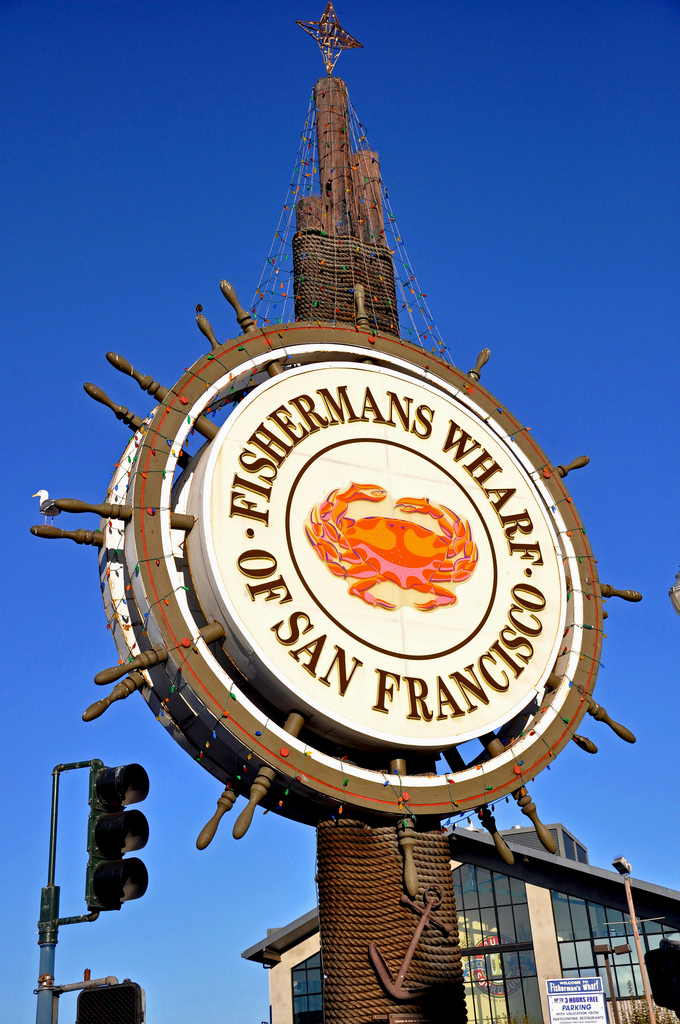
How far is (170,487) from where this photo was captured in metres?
9.70

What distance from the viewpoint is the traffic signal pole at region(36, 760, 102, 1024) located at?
5742 millimetres

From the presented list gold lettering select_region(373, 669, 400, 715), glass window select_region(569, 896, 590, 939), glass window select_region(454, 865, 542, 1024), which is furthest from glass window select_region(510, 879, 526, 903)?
gold lettering select_region(373, 669, 400, 715)

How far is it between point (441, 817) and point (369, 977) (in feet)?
4.90

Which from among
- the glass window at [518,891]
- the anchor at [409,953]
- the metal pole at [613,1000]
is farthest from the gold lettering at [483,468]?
the glass window at [518,891]

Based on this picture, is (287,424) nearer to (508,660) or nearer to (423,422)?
(423,422)

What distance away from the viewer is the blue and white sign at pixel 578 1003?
19.0 metres

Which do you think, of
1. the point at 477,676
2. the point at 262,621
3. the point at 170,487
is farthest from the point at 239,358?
the point at 477,676

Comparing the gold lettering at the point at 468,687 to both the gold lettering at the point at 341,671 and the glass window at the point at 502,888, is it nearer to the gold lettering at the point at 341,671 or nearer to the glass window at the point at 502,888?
the gold lettering at the point at 341,671

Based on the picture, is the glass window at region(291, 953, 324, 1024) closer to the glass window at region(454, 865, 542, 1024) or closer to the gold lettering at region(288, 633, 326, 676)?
the glass window at region(454, 865, 542, 1024)

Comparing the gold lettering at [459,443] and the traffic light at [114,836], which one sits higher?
the gold lettering at [459,443]

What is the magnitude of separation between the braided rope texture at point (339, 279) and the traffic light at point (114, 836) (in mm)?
7373

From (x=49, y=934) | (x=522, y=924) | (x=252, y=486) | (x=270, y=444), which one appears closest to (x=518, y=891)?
(x=522, y=924)

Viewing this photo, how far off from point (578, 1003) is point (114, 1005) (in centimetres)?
1625

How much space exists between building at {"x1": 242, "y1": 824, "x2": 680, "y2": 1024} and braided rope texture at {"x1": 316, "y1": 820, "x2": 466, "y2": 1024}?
65.8 ft
